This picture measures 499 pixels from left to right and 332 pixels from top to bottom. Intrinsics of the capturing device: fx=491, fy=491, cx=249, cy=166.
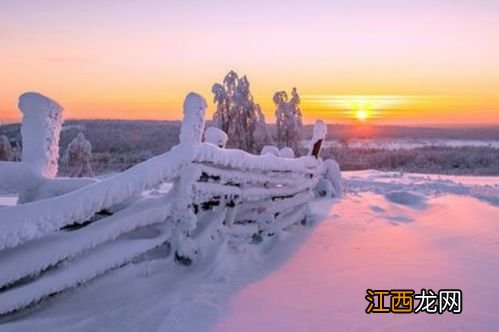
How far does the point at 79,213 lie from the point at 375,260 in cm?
294

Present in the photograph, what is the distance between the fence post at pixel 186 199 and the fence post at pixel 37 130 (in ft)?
4.70

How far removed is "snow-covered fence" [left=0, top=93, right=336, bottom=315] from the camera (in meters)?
3.26

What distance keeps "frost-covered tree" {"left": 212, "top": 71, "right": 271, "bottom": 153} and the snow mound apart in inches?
540

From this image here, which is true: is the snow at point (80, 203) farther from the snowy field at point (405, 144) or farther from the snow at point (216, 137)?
the snowy field at point (405, 144)

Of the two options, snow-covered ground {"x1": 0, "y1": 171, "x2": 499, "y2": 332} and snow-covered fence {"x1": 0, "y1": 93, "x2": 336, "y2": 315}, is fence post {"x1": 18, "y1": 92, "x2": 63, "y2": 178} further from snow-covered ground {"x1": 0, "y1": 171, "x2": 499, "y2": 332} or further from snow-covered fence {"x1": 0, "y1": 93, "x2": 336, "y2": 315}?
snow-covered ground {"x1": 0, "y1": 171, "x2": 499, "y2": 332}

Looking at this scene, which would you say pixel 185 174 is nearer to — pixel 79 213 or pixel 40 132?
pixel 79 213

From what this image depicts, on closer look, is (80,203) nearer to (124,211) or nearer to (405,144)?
(124,211)

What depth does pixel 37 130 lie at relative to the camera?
189 inches

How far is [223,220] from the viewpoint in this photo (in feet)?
16.9

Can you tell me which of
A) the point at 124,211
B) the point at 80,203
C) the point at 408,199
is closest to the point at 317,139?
the point at 408,199

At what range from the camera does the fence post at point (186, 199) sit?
434cm

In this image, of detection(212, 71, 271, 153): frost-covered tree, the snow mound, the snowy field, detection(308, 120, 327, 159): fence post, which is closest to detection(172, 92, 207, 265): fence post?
detection(308, 120, 327, 159): fence post

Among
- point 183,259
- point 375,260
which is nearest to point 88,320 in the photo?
point 183,259

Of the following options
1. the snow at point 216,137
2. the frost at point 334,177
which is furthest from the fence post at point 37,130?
the frost at point 334,177
